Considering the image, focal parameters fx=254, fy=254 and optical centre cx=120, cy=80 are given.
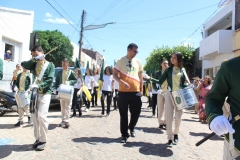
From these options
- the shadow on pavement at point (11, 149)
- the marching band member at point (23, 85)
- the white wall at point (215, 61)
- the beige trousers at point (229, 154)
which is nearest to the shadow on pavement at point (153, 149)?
the shadow on pavement at point (11, 149)

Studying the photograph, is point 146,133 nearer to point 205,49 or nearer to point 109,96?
point 109,96

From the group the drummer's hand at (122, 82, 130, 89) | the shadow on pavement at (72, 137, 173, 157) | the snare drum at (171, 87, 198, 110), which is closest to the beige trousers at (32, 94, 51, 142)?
the shadow on pavement at (72, 137, 173, 157)

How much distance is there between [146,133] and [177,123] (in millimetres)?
1343

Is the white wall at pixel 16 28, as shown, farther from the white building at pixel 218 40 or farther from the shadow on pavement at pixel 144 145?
the white building at pixel 218 40

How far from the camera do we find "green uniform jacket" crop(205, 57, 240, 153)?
6.57 feet

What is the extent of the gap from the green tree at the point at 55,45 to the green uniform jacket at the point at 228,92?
30670 mm

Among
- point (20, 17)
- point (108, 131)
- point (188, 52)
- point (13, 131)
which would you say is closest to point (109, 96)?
point (108, 131)

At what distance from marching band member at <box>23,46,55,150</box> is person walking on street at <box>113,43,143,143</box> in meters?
1.50

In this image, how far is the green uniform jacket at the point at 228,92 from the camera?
2004 mm

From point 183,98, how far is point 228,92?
10.3 feet

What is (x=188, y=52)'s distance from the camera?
28.8m

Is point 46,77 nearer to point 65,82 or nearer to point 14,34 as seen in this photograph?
point 65,82

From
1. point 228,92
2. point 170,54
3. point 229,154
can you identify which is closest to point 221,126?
point 228,92

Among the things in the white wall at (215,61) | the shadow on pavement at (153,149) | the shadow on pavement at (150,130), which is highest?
the white wall at (215,61)
